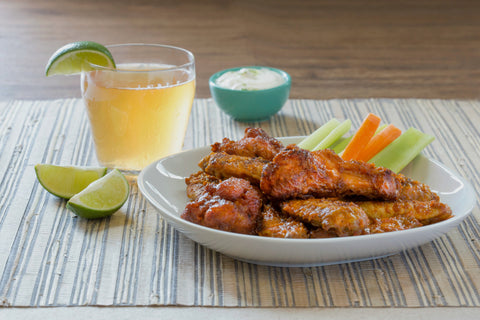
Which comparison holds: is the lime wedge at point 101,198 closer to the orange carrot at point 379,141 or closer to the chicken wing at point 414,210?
the chicken wing at point 414,210

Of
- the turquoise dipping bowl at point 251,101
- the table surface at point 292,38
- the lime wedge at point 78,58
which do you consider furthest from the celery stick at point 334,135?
the table surface at point 292,38

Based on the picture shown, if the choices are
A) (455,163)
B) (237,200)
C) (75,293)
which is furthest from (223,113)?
(75,293)

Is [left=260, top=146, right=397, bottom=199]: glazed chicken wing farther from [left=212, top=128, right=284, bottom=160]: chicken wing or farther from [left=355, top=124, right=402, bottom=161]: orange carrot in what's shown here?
[left=355, top=124, right=402, bottom=161]: orange carrot

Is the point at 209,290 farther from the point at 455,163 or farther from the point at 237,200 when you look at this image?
the point at 455,163

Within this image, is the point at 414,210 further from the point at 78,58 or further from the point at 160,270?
the point at 78,58

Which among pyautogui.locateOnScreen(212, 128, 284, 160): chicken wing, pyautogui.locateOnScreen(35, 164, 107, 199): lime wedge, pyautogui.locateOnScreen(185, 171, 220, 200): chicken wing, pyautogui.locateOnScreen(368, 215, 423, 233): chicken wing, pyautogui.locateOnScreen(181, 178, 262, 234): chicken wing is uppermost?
pyautogui.locateOnScreen(368, 215, 423, 233): chicken wing

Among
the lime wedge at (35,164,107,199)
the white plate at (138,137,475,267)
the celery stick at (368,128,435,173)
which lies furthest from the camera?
the celery stick at (368,128,435,173)

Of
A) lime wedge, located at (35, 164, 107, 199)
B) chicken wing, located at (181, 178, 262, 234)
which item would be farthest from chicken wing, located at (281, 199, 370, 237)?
lime wedge, located at (35, 164, 107, 199)
